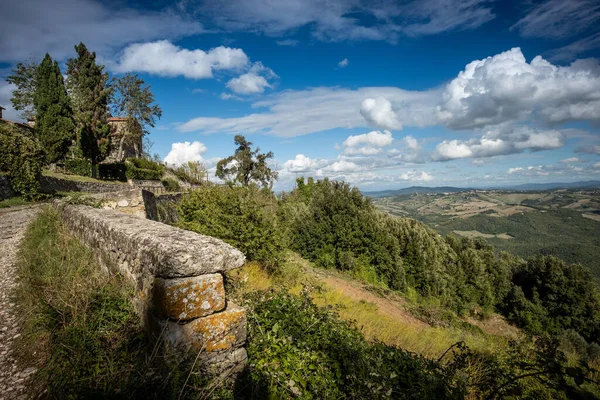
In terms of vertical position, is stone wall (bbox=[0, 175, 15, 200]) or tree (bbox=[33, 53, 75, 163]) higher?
tree (bbox=[33, 53, 75, 163])

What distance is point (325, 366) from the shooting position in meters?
2.93

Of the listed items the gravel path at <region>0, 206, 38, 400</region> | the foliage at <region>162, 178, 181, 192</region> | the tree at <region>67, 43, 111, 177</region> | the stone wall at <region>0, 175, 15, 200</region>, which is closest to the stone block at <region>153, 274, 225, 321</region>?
the gravel path at <region>0, 206, 38, 400</region>

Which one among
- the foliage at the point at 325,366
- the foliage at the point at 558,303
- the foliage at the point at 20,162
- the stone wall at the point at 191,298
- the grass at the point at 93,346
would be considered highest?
the foliage at the point at 20,162

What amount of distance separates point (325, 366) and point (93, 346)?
2233 mm

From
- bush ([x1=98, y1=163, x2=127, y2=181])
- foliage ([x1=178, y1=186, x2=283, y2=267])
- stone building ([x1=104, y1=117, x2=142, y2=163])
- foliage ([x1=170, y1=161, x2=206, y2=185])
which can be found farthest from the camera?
foliage ([x1=170, y1=161, x2=206, y2=185])

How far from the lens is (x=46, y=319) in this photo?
2826 mm

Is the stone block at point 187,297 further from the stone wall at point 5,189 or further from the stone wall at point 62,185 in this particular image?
the stone wall at point 5,189

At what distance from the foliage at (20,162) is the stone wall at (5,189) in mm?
179

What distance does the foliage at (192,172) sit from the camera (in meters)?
43.1

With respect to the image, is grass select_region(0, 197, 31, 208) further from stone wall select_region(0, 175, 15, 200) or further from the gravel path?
the gravel path

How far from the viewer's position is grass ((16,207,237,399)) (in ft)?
6.68

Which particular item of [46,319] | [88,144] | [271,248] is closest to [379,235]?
[271,248]

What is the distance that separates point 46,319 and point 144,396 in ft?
5.75

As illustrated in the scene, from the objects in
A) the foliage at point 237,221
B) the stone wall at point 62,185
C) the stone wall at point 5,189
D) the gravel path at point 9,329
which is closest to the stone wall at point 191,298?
the gravel path at point 9,329
